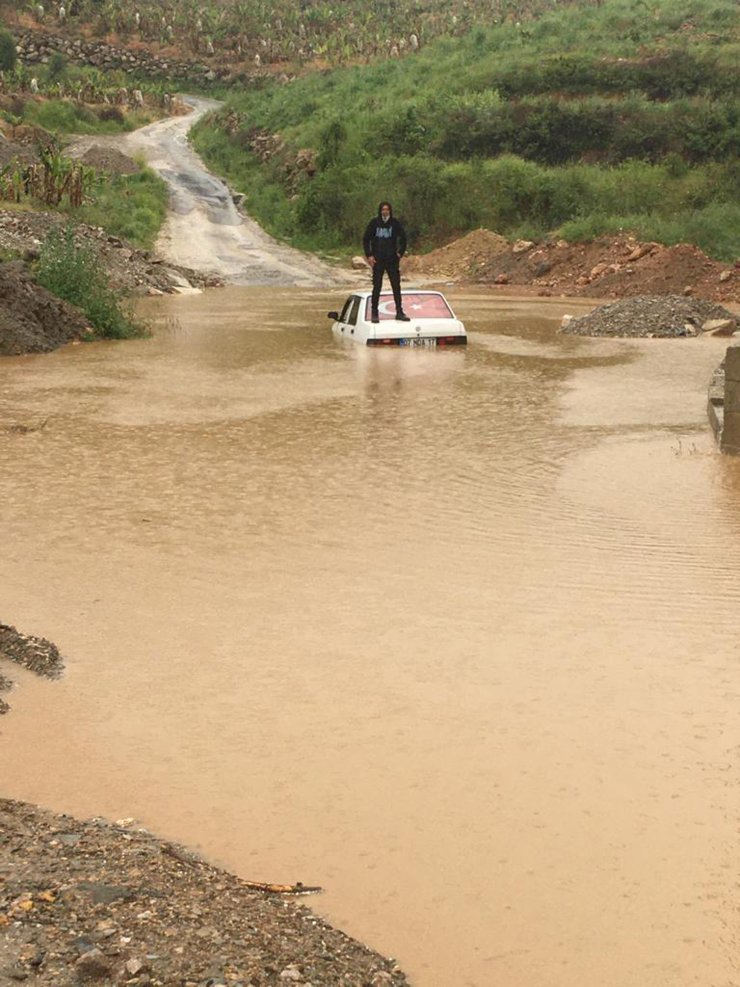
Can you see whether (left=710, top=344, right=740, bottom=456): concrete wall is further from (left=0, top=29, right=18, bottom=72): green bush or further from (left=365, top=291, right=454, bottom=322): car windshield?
(left=0, top=29, right=18, bottom=72): green bush

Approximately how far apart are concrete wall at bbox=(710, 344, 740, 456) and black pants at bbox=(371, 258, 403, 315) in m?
8.76

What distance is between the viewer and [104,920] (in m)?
3.83

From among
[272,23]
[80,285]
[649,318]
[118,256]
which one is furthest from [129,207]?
[272,23]

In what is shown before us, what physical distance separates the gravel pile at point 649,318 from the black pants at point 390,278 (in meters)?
4.70

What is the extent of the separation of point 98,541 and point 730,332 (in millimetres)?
16842

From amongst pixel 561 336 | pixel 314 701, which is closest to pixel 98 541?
pixel 314 701

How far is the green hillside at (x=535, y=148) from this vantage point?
4275 centimetres

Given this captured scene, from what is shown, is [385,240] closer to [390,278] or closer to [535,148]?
[390,278]

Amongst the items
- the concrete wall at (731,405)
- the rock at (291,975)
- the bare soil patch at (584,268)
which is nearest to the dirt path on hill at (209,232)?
the bare soil patch at (584,268)

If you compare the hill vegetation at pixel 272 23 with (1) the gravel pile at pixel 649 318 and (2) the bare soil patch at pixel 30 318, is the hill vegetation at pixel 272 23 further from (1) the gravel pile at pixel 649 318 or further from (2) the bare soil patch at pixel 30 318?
(2) the bare soil patch at pixel 30 318

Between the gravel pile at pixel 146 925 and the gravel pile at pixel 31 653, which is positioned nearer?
the gravel pile at pixel 146 925

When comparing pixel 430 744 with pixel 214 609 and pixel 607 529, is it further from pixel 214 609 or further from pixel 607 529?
pixel 607 529

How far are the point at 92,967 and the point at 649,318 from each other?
21249 millimetres

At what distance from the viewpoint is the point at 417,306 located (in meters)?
21.3
